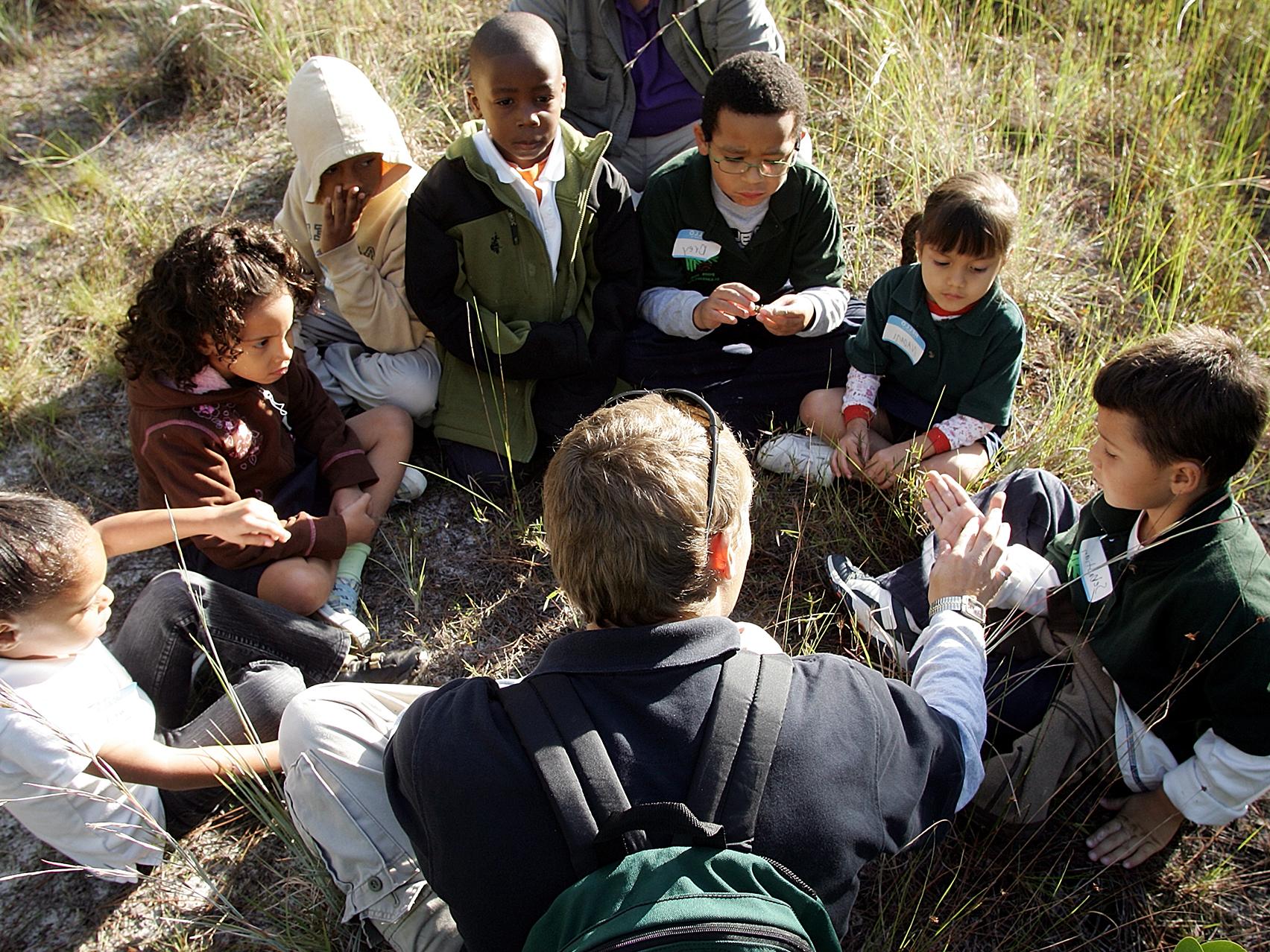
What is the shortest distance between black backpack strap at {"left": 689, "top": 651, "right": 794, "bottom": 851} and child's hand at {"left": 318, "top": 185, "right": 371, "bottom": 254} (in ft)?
6.89

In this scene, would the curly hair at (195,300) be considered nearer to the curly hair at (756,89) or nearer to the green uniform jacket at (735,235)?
the green uniform jacket at (735,235)

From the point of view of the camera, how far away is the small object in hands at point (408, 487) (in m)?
2.96

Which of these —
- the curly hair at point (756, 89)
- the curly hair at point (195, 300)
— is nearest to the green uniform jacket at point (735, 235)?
the curly hair at point (756, 89)

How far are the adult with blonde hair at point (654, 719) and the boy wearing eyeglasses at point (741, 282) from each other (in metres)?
1.39

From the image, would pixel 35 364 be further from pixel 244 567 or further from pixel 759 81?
pixel 759 81

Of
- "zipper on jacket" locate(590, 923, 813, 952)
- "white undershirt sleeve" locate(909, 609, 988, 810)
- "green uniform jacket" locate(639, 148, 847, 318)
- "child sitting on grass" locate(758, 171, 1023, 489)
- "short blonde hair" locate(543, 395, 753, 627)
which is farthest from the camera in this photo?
"green uniform jacket" locate(639, 148, 847, 318)

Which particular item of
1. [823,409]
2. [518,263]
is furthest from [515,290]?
[823,409]

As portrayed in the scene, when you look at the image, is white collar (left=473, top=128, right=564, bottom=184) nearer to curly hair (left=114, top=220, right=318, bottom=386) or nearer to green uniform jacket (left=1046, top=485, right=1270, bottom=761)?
curly hair (left=114, top=220, right=318, bottom=386)

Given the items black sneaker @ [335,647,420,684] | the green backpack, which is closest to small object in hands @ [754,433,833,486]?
black sneaker @ [335,647,420,684]

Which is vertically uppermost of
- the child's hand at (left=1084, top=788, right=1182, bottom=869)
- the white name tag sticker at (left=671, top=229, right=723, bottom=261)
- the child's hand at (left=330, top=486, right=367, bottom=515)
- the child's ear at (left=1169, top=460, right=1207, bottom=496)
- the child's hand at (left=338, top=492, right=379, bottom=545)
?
the white name tag sticker at (left=671, top=229, right=723, bottom=261)

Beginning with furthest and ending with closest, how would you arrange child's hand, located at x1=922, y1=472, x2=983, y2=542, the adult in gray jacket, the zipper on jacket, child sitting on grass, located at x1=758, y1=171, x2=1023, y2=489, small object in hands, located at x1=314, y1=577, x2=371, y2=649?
the adult in gray jacket
small object in hands, located at x1=314, y1=577, x2=371, y2=649
child sitting on grass, located at x1=758, y1=171, x2=1023, y2=489
child's hand, located at x1=922, y1=472, x2=983, y2=542
the zipper on jacket

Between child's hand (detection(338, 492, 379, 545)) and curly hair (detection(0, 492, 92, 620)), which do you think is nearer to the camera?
curly hair (detection(0, 492, 92, 620))

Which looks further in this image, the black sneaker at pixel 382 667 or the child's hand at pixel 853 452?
the child's hand at pixel 853 452

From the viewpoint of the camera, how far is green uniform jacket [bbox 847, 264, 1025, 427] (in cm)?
263
